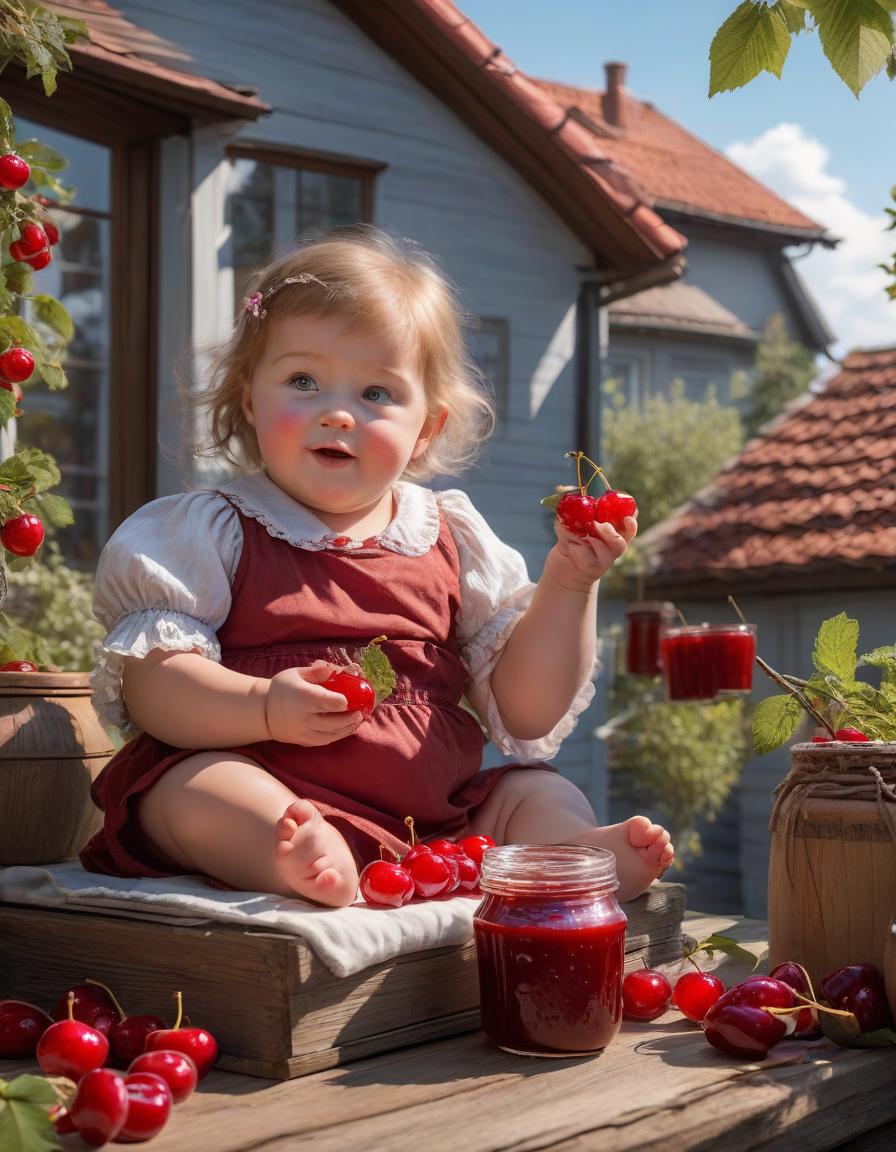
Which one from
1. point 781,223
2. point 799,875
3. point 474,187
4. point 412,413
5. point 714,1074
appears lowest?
point 714,1074

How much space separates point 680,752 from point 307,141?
7.68m

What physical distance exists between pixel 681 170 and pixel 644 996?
Answer: 17.8 metres

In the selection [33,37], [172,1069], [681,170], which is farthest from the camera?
[681,170]

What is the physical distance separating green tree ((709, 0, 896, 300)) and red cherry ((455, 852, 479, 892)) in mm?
1069

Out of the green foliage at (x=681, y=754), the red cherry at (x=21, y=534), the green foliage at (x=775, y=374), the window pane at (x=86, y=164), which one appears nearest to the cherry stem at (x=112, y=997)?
the red cherry at (x=21, y=534)

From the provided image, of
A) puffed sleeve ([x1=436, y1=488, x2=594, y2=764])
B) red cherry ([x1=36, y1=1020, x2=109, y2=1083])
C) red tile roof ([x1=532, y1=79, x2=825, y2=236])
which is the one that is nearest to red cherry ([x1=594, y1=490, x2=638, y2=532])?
puffed sleeve ([x1=436, y1=488, x2=594, y2=764])

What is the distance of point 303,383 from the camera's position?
214 cm

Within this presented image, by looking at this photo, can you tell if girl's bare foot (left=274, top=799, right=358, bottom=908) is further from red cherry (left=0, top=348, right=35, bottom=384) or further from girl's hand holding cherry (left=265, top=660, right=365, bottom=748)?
red cherry (left=0, top=348, right=35, bottom=384)

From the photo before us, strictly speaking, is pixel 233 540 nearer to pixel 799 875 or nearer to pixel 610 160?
pixel 799 875

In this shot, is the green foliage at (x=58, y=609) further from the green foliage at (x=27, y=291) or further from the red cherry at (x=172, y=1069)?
the red cherry at (x=172, y=1069)

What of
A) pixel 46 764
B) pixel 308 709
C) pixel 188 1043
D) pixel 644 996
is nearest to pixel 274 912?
pixel 188 1043

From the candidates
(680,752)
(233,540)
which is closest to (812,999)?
(233,540)

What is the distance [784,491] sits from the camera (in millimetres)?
7562

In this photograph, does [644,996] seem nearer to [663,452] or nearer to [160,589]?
[160,589]
